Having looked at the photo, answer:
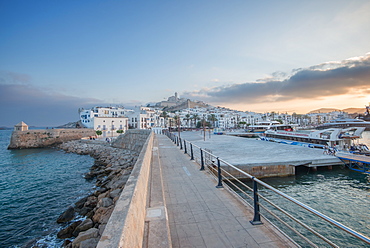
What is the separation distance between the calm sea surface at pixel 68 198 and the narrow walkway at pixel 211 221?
16.9ft

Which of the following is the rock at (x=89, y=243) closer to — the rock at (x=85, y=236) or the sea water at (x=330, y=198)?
the rock at (x=85, y=236)

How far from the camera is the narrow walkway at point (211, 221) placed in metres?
3.24

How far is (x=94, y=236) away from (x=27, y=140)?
164ft

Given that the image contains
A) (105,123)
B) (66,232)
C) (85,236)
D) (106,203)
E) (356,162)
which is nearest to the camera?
(85,236)

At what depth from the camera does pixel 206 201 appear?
4906 millimetres

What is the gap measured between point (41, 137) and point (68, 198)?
42.7 meters

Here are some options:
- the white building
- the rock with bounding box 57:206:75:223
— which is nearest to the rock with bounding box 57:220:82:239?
the rock with bounding box 57:206:75:223

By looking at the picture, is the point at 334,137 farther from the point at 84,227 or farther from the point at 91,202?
the point at 84,227

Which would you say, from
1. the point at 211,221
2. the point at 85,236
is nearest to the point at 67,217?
the point at 85,236

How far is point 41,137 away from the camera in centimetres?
4500

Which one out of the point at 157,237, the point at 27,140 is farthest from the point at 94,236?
the point at 27,140

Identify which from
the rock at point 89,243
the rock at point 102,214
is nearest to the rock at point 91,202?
the rock at point 102,214

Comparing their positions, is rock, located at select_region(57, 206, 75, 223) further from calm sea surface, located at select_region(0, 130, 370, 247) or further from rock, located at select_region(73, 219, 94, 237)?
rock, located at select_region(73, 219, 94, 237)

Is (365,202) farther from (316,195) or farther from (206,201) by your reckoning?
(206,201)
